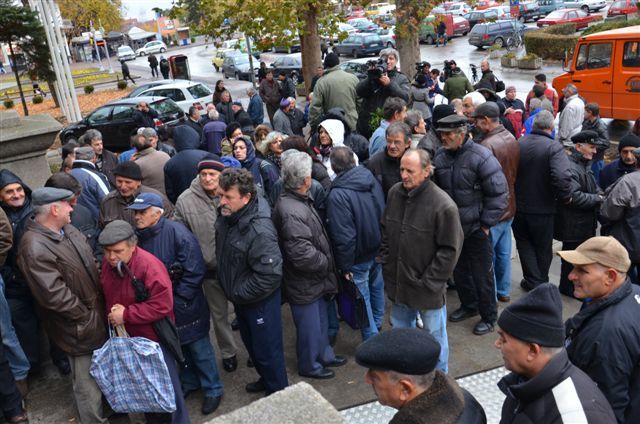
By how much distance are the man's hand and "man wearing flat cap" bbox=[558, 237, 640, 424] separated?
9.17 feet

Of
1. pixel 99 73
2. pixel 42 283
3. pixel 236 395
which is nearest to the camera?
pixel 42 283


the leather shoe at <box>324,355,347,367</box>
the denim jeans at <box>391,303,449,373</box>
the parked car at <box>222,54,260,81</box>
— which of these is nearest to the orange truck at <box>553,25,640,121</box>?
the denim jeans at <box>391,303,449,373</box>

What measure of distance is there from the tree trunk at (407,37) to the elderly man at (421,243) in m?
11.7

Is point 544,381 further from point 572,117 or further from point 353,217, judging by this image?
point 572,117

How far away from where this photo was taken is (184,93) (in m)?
18.8

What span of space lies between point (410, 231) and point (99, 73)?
4400cm

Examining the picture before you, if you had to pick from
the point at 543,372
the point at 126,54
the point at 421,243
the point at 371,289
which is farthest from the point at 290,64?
the point at 126,54

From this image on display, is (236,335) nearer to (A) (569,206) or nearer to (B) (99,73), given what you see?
(A) (569,206)

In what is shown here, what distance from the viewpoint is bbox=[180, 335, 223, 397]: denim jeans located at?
4.64 m

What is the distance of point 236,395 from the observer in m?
4.85

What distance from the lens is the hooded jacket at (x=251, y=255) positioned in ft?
13.9

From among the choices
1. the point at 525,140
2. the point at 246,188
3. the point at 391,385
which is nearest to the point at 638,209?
the point at 525,140

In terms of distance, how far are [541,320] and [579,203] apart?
3.60m

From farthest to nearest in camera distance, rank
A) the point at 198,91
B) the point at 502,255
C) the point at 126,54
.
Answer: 1. the point at 126,54
2. the point at 198,91
3. the point at 502,255
